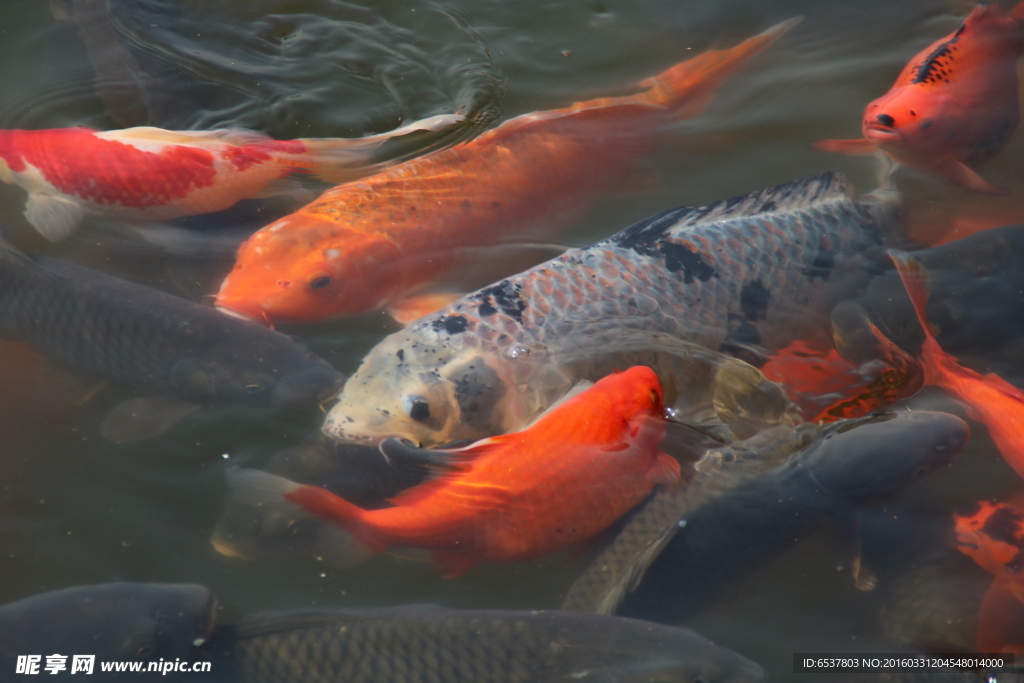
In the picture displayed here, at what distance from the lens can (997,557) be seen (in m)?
2.27

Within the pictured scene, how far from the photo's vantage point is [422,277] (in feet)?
10.6

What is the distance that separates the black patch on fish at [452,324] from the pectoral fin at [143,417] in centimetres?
94

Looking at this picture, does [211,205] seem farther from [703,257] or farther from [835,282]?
[835,282]

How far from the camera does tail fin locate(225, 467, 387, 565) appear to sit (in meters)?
2.10

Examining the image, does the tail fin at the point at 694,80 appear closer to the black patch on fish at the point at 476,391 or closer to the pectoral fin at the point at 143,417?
the black patch on fish at the point at 476,391

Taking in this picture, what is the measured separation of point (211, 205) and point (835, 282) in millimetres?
2802

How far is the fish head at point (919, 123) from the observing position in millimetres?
3518

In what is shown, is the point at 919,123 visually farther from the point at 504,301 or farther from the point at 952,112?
the point at 504,301

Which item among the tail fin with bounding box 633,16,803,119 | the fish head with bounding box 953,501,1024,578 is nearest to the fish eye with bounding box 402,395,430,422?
the fish head with bounding box 953,501,1024,578

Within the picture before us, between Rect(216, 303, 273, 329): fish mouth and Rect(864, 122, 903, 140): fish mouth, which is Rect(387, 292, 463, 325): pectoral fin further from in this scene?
Rect(864, 122, 903, 140): fish mouth

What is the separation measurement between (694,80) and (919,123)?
1.17 metres

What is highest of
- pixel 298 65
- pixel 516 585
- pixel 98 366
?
pixel 298 65

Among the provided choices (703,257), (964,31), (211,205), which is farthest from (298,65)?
(964,31)

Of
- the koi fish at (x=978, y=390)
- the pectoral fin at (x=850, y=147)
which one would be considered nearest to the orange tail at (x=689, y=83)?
the pectoral fin at (x=850, y=147)
